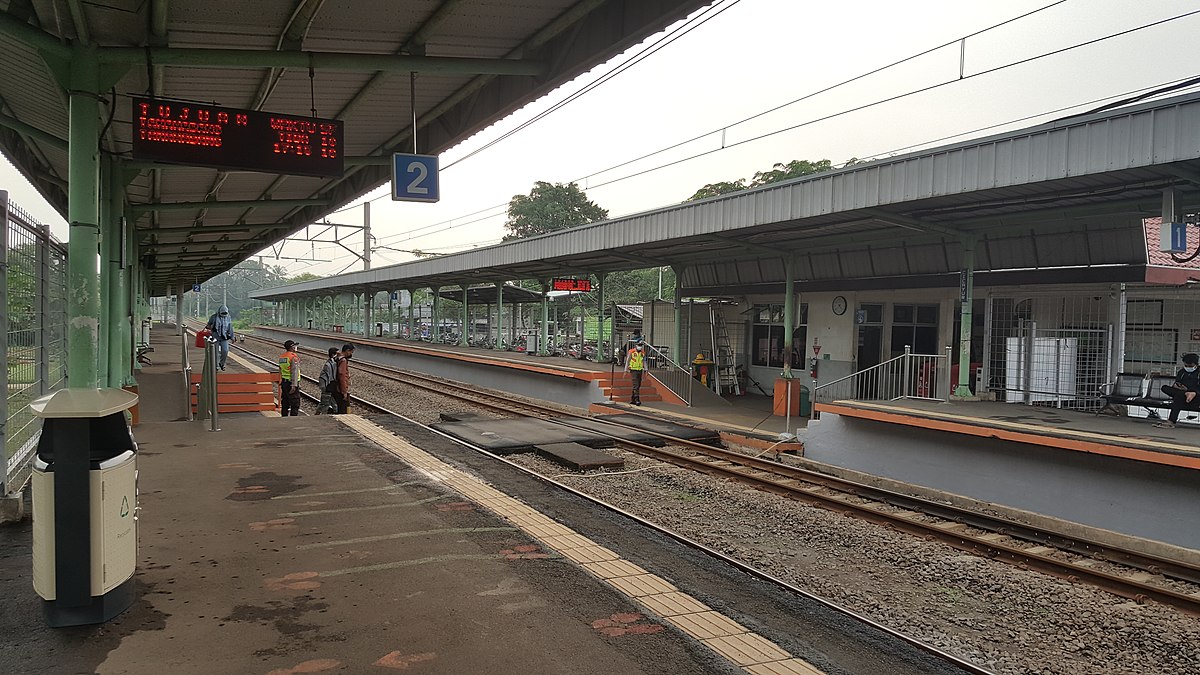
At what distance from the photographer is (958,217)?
1259cm

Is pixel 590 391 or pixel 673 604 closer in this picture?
pixel 673 604

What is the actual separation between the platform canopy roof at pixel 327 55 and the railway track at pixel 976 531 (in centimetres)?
573

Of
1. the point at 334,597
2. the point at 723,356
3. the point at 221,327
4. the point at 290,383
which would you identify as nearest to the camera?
the point at 334,597

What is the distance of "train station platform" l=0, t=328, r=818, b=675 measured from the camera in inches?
143

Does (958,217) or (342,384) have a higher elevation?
(958,217)

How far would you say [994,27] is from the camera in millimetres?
10133

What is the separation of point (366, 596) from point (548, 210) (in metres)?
58.9

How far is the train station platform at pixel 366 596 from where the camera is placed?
11.9 feet

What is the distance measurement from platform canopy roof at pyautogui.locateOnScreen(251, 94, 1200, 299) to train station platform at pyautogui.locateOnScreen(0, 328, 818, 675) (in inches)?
301

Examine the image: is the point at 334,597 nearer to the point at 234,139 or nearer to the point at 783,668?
the point at 783,668

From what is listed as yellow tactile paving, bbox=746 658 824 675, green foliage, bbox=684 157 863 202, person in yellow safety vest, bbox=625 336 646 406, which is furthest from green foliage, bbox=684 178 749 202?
yellow tactile paving, bbox=746 658 824 675

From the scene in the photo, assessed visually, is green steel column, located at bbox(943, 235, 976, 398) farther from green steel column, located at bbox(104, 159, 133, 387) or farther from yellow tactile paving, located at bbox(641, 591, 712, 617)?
green steel column, located at bbox(104, 159, 133, 387)

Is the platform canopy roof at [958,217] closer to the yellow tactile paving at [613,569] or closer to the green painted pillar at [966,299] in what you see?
the green painted pillar at [966,299]

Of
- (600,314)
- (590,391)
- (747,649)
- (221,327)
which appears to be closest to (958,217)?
(590,391)
